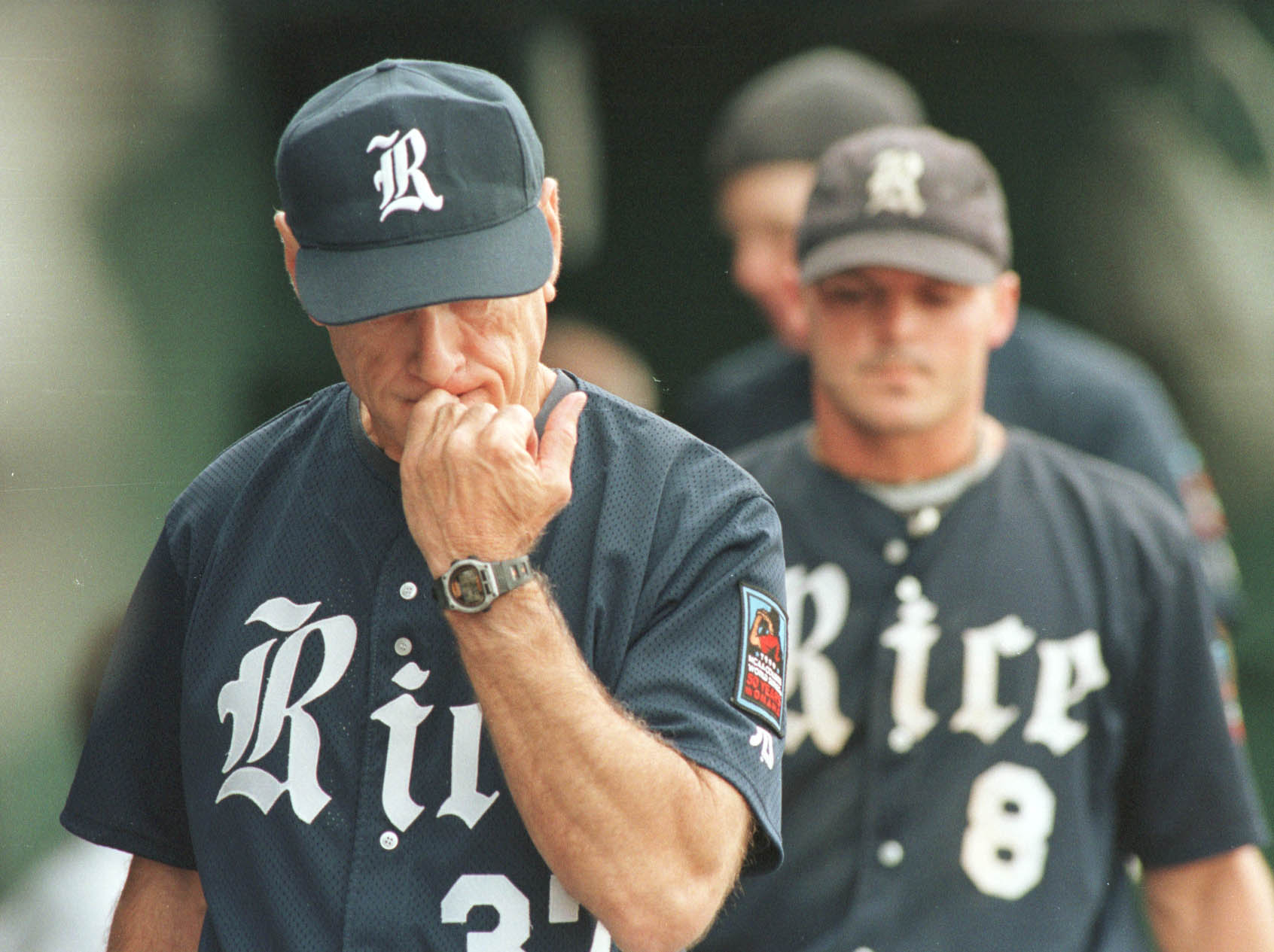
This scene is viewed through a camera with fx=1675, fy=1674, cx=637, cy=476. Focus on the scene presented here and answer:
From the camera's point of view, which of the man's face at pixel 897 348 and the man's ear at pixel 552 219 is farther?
the man's face at pixel 897 348

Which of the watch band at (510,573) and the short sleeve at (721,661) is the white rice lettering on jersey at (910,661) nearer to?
the short sleeve at (721,661)

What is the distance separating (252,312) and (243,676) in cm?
164

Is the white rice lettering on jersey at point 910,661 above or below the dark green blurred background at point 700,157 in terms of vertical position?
below

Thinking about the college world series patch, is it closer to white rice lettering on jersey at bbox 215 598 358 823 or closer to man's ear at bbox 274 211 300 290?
→ white rice lettering on jersey at bbox 215 598 358 823

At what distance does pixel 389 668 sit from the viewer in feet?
5.61

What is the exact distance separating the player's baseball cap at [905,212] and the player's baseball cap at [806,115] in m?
0.91

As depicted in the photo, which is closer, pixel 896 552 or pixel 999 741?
pixel 999 741

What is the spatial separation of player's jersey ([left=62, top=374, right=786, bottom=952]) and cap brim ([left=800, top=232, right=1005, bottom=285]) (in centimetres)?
119

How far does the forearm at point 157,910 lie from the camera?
187 cm

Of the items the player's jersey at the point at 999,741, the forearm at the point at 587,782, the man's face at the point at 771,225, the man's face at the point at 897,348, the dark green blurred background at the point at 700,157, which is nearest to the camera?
the forearm at the point at 587,782

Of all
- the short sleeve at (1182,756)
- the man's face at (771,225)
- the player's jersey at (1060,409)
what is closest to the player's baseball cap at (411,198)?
the short sleeve at (1182,756)

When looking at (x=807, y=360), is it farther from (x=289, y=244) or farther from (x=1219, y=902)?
(x=289, y=244)

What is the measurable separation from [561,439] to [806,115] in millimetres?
2622

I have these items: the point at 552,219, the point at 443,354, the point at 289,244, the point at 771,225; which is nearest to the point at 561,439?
the point at 443,354
